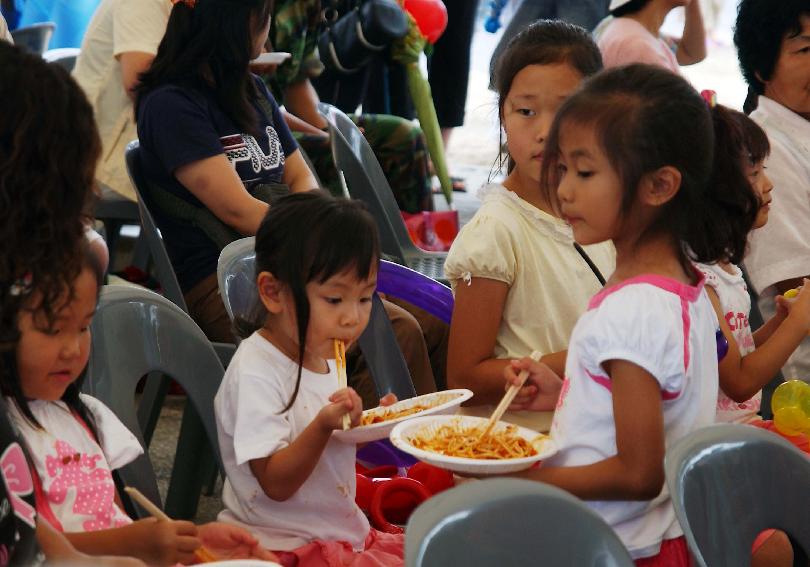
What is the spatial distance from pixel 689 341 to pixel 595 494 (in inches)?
8.9

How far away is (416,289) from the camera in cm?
258

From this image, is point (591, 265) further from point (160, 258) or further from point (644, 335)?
point (160, 258)

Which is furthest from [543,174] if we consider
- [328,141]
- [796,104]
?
[328,141]

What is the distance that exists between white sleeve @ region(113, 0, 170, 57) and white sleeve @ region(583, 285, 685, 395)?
1815 mm

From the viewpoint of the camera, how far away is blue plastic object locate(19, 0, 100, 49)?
5.48 metres

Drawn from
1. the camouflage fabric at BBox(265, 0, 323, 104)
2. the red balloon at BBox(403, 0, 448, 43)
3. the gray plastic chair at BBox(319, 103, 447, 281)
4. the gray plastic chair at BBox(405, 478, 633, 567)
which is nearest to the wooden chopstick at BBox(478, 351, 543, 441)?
the gray plastic chair at BBox(405, 478, 633, 567)

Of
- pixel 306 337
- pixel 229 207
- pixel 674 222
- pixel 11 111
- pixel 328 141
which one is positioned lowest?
pixel 328 141

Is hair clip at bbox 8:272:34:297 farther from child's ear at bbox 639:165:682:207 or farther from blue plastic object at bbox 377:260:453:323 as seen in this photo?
blue plastic object at bbox 377:260:453:323

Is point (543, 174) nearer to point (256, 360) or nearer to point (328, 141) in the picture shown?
point (256, 360)

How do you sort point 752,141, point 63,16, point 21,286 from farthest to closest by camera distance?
point 63,16, point 752,141, point 21,286

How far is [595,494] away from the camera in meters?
1.54

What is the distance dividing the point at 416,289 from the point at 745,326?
75cm

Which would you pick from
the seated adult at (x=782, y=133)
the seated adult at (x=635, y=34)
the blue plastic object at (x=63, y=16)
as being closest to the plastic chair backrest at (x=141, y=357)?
the seated adult at (x=782, y=133)

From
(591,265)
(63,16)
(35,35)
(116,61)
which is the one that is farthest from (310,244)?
(63,16)
